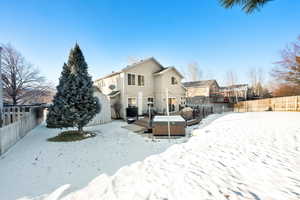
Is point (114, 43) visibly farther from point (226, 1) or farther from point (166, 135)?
point (226, 1)

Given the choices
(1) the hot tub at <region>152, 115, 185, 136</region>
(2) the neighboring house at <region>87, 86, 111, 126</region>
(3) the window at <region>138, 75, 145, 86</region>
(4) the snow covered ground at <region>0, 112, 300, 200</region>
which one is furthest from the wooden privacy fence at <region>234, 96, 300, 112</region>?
(2) the neighboring house at <region>87, 86, 111, 126</region>

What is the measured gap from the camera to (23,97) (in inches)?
587

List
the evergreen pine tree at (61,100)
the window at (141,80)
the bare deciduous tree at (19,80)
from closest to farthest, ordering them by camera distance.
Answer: the evergreen pine tree at (61,100), the bare deciduous tree at (19,80), the window at (141,80)

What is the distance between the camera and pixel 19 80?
1438 cm

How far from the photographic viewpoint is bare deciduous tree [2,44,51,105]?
13.2 metres

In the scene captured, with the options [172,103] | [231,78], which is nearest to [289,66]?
[172,103]

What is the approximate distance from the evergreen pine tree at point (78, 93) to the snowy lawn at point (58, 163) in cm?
150

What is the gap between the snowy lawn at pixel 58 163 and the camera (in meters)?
3.21

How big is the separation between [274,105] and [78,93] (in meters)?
23.0

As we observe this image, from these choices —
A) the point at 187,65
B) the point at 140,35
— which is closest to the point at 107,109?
the point at 140,35

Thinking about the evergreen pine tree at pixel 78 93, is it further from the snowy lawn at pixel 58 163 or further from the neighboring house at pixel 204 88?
the neighboring house at pixel 204 88

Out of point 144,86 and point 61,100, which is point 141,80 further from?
point 61,100

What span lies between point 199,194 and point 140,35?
1568 cm

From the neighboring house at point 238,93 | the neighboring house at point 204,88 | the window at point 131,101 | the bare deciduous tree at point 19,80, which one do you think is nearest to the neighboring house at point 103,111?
the window at point 131,101
